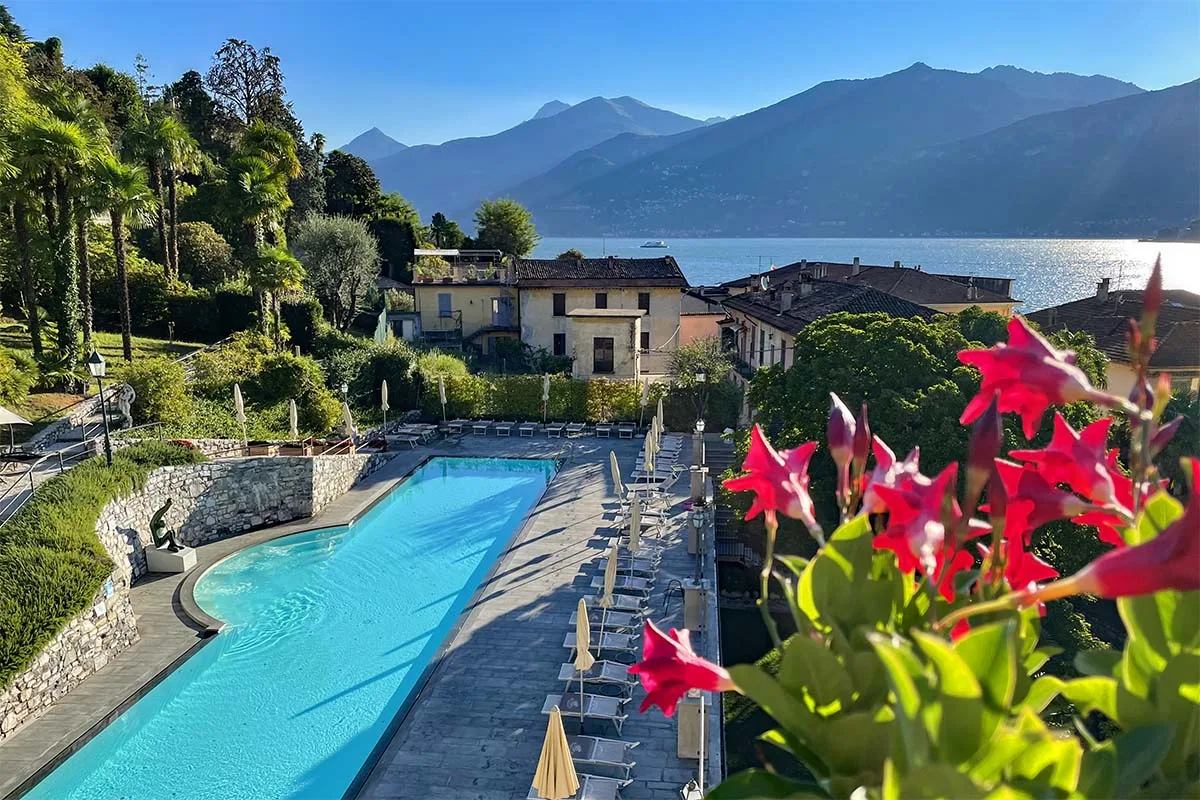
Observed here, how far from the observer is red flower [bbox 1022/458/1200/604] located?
4.03ft

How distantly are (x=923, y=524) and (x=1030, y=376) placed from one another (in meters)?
0.46

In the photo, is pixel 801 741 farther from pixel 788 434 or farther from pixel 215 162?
pixel 215 162

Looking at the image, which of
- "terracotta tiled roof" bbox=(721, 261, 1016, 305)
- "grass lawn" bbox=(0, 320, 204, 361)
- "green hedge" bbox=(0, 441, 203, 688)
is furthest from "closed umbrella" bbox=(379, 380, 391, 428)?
"terracotta tiled roof" bbox=(721, 261, 1016, 305)

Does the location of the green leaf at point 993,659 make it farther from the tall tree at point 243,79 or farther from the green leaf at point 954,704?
the tall tree at point 243,79

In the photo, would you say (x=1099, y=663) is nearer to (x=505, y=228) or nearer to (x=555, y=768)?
(x=555, y=768)

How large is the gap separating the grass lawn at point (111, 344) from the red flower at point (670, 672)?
28095 millimetres

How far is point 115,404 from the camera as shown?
2112 centimetres

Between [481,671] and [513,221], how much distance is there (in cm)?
5066

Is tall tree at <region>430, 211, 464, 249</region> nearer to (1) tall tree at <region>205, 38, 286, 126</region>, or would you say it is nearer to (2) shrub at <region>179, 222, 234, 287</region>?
(1) tall tree at <region>205, 38, 286, 126</region>

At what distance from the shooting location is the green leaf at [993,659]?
124 centimetres

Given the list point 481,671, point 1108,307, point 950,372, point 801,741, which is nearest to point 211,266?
point 481,671

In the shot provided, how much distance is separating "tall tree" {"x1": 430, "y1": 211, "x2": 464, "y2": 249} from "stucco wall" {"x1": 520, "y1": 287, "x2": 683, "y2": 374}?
24730 mm

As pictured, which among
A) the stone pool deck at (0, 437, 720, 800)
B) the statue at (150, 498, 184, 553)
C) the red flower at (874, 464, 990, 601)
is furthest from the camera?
the statue at (150, 498, 184, 553)

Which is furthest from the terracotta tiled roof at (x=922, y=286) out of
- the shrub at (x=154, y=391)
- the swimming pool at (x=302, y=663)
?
the shrub at (x=154, y=391)
